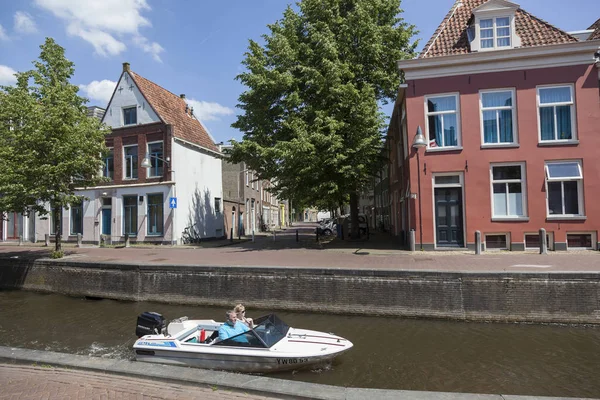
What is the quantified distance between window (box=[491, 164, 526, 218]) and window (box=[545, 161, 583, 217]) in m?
1.01

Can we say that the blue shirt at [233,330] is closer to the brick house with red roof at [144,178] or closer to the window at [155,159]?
the brick house with red roof at [144,178]

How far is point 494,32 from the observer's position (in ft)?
56.4

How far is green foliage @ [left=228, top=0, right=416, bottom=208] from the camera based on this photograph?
63.8ft

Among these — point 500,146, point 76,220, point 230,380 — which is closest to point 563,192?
point 500,146

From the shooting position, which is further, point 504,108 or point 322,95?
point 322,95

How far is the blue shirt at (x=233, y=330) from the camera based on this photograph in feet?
26.2

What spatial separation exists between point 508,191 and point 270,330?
1345 cm

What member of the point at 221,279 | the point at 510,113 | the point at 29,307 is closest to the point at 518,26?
the point at 510,113

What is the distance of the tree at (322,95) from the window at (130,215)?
8.80 metres

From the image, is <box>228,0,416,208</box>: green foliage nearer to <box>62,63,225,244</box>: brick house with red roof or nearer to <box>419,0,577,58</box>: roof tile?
<box>419,0,577,58</box>: roof tile

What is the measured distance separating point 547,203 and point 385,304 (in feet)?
32.3

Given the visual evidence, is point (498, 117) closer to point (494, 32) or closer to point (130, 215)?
point (494, 32)

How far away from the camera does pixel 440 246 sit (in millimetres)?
17516

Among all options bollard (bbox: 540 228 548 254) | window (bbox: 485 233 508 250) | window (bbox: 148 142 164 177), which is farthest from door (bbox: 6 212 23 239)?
bollard (bbox: 540 228 548 254)
